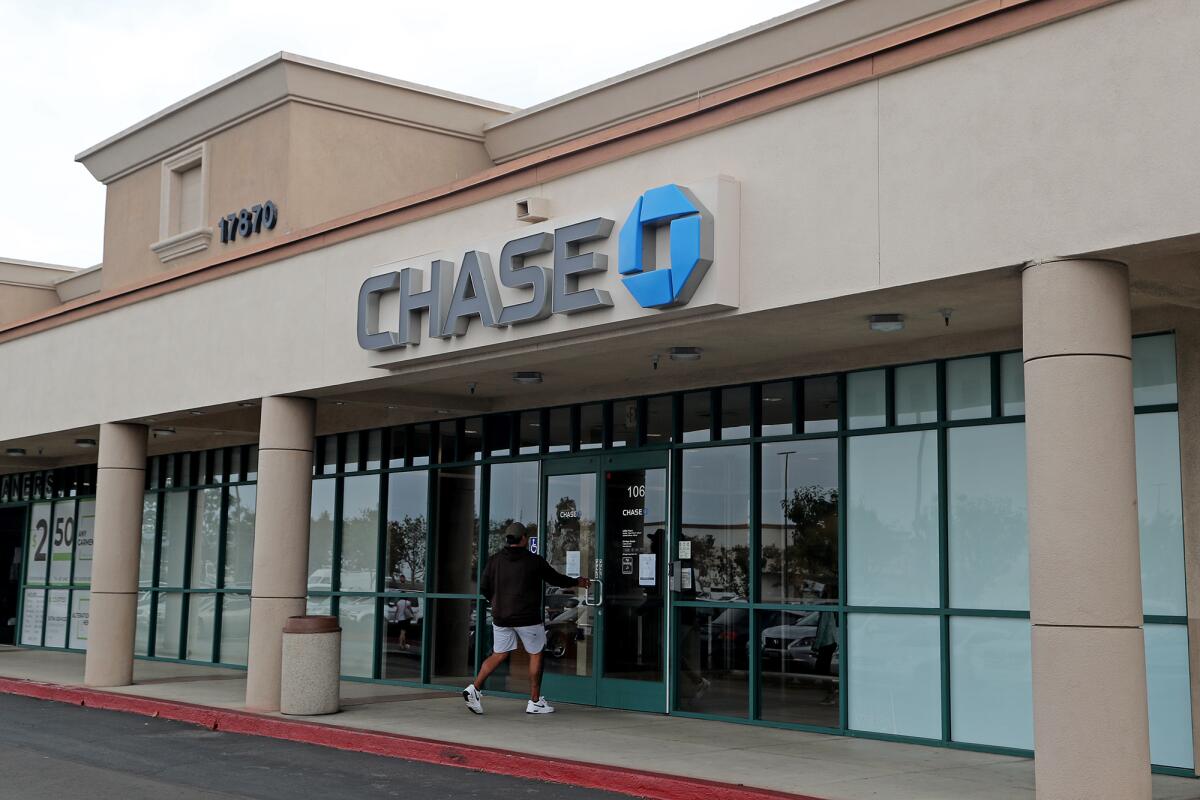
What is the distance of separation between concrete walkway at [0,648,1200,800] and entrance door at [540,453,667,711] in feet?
1.39

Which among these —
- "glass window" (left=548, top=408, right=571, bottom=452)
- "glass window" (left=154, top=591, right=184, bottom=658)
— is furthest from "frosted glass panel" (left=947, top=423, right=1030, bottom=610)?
"glass window" (left=154, top=591, right=184, bottom=658)

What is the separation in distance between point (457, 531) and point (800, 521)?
583 centimetres

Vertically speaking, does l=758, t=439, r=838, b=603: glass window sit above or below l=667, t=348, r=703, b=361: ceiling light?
below

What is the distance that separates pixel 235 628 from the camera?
21.6m

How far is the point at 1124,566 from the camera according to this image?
8.48 m

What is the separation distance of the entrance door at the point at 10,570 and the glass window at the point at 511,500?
1604 centimetres

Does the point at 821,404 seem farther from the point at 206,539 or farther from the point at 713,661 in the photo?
the point at 206,539

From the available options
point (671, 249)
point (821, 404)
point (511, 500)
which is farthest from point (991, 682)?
point (511, 500)

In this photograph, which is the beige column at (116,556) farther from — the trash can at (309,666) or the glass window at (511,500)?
the glass window at (511,500)

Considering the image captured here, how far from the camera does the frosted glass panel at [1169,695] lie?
10.6 meters

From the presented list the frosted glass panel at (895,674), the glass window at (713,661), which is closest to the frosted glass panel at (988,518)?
the frosted glass panel at (895,674)

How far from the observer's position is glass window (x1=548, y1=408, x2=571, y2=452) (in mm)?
16391

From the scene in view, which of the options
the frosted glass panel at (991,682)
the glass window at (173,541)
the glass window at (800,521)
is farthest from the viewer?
the glass window at (173,541)

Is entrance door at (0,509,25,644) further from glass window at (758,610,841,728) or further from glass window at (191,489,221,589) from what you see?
glass window at (758,610,841,728)
